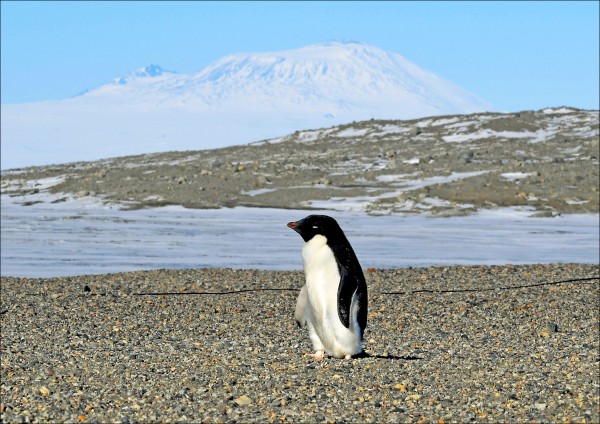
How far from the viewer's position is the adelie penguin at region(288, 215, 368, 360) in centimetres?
779

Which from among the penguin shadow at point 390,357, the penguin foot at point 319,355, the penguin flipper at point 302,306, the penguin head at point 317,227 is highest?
the penguin head at point 317,227

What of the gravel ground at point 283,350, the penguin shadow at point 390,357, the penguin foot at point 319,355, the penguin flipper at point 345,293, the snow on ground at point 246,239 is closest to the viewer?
the gravel ground at point 283,350

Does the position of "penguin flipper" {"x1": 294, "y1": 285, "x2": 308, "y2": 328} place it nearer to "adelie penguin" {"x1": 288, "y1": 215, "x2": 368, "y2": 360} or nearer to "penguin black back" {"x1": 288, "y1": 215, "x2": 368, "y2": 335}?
"adelie penguin" {"x1": 288, "y1": 215, "x2": 368, "y2": 360}

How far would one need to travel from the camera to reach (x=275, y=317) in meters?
11.7

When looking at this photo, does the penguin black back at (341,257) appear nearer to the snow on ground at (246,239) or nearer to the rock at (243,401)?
the rock at (243,401)

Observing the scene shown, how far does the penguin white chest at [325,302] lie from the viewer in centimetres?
782

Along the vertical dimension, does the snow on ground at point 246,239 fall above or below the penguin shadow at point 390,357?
above

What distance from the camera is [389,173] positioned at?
39438 mm

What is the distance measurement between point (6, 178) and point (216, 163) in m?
11.2

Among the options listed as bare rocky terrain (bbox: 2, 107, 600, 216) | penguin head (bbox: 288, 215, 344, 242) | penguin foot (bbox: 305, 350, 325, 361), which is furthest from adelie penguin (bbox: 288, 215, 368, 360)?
bare rocky terrain (bbox: 2, 107, 600, 216)

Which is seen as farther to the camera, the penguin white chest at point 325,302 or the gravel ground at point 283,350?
the penguin white chest at point 325,302

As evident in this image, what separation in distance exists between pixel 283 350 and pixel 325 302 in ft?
4.80

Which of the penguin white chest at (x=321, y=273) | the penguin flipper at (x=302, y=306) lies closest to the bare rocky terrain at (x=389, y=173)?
the penguin flipper at (x=302, y=306)

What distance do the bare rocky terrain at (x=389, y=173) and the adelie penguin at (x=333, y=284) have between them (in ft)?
75.7
